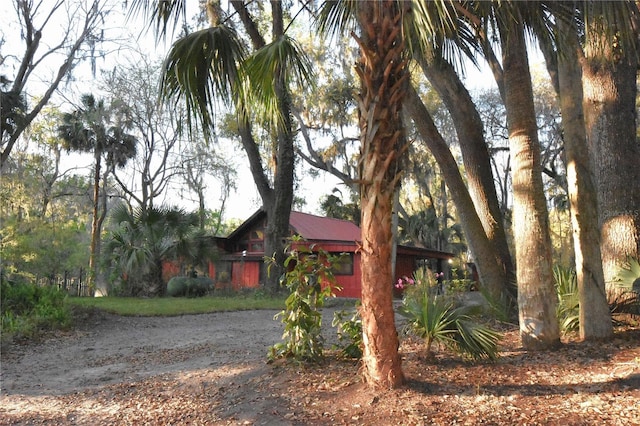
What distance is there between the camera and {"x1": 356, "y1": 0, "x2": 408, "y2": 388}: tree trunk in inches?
179

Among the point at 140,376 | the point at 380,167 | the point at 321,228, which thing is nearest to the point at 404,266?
the point at 321,228


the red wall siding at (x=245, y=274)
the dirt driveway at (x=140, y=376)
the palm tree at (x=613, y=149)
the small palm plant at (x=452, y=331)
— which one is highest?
the palm tree at (x=613, y=149)

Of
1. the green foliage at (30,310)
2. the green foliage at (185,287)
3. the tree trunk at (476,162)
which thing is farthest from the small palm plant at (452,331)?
the green foliage at (185,287)

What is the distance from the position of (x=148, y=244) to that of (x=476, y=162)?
1485 centimetres

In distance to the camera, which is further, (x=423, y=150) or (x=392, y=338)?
(x=423, y=150)

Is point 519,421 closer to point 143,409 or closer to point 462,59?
point 143,409

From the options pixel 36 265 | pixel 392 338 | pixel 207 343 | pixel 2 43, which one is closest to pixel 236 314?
pixel 207 343

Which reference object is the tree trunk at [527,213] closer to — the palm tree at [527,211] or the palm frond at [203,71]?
the palm tree at [527,211]

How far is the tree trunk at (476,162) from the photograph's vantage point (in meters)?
8.70

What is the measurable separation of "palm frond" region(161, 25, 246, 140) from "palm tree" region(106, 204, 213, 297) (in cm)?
1534

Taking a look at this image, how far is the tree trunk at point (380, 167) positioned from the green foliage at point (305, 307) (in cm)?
108

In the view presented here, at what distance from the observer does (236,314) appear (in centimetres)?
1390

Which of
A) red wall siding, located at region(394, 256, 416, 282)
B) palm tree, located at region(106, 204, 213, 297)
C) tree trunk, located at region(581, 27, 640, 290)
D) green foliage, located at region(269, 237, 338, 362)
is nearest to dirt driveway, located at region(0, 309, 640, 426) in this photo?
green foliage, located at region(269, 237, 338, 362)

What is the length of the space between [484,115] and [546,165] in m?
4.47
